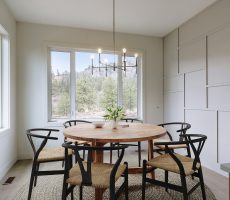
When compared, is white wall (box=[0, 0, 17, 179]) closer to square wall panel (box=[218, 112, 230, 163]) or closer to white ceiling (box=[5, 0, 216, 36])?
white ceiling (box=[5, 0, 216, 36])

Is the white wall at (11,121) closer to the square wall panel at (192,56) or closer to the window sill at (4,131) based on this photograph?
the window sill at (4,131)

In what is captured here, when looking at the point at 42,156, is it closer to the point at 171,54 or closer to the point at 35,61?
the point at 35,61

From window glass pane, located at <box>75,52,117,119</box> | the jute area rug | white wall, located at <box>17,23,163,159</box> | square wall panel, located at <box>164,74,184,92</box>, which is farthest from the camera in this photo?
window glass pane, located at <box>75,52,117,119</box>

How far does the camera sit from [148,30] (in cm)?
411

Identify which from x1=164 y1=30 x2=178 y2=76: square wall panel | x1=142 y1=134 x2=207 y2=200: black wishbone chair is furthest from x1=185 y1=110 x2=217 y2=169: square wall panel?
x1=142 y1=134 x2=207 y2=200: black wishbone chair

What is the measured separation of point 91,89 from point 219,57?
2497 millimetres

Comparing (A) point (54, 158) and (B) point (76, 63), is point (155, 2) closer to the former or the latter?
(B) point (76, 63)

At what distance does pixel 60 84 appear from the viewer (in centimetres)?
404

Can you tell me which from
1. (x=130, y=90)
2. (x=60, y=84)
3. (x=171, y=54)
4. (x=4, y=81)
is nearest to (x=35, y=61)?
(x=60, y=84)

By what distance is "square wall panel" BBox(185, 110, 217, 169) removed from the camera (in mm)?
3055

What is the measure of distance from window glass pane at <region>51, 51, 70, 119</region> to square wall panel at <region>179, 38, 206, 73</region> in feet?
7.63

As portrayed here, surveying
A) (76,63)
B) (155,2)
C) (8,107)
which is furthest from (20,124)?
(155,2)

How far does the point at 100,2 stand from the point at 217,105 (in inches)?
93.7

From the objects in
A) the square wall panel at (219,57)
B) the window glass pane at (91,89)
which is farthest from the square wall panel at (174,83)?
the window glass pane at (91,89)
